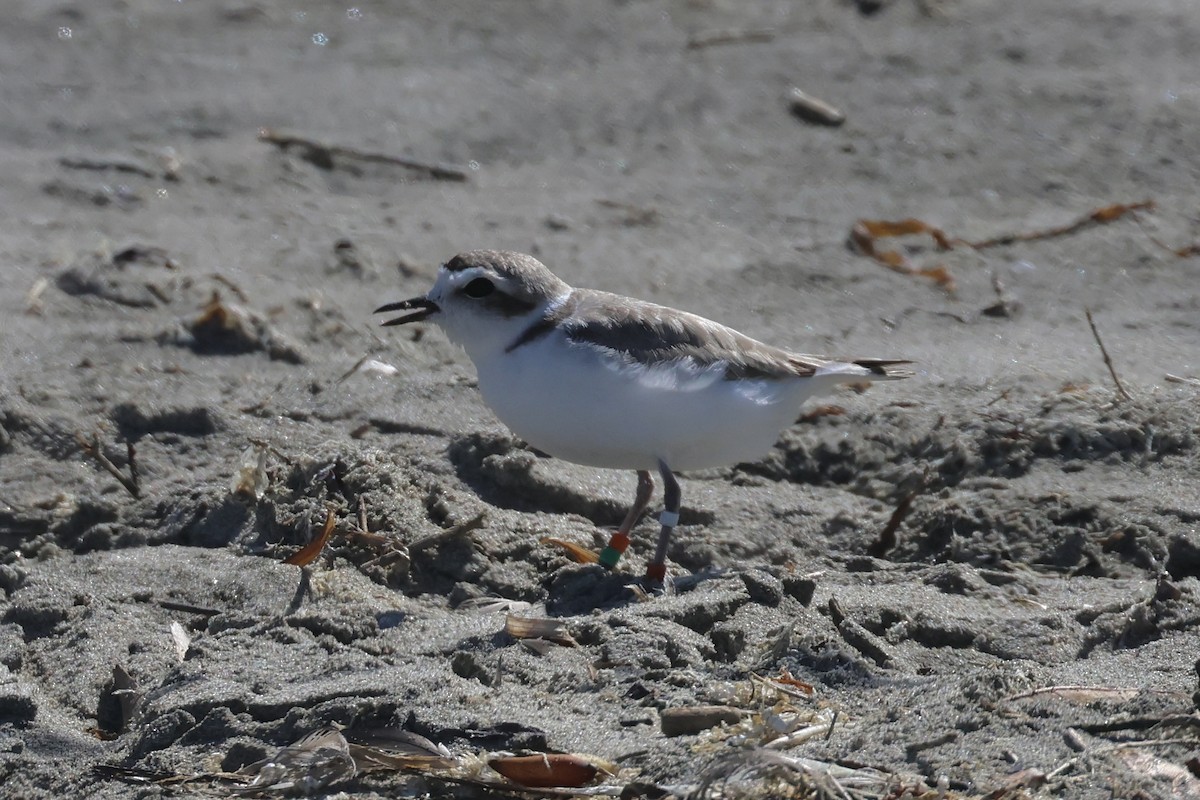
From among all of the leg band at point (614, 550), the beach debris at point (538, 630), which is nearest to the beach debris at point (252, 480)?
the leg band at point (614, 550)

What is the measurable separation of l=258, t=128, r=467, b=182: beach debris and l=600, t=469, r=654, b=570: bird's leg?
3617 mm

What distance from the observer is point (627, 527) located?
4.76m

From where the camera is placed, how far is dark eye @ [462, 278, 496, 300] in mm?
4969

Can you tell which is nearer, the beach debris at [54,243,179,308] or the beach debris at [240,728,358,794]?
the beach debris at [240,728,358,794]

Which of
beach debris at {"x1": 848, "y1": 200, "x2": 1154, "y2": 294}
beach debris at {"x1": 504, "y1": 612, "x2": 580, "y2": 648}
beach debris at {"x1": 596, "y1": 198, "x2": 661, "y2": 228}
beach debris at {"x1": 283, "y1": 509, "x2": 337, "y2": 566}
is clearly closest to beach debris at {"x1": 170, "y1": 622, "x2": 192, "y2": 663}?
beach debris at {"x1": 283, "y1": 509, "x2": 337, "y2": 566}

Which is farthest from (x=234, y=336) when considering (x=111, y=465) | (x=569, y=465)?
(x=569, y=465)

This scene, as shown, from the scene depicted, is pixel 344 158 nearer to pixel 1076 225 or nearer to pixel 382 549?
pixel 1076 225

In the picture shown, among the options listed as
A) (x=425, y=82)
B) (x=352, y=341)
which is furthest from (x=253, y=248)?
(x=425, y=82)

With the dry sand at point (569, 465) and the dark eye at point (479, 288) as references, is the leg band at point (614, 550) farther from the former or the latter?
the dark eye at point (479, 288)

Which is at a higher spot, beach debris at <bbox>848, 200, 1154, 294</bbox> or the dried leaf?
the dried leaf

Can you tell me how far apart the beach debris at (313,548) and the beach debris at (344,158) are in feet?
12.7

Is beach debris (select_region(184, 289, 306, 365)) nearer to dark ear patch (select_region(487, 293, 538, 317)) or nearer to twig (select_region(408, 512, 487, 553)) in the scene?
dark ear patch (select_region(487, 293, 538, 317))

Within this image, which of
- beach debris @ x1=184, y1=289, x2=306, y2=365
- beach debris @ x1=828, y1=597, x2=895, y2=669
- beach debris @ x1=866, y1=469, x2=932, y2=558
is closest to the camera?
beach debris @ x1=828, y1=597, x2=895, y2=669

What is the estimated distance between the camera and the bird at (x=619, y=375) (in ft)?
15.2
